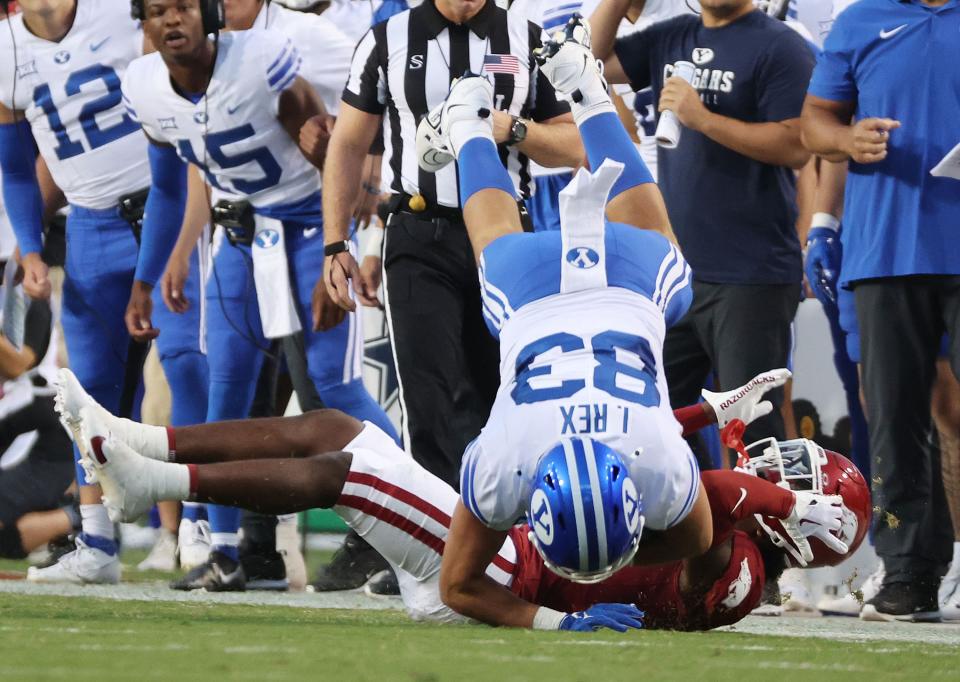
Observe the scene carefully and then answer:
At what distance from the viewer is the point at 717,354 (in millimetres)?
5586

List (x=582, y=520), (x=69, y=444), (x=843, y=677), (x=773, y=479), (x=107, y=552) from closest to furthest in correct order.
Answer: (x=843, y=677) < (x=582, y=520) < (x=773, y=479) < (x=107, y=552) < (x=69, y=444)

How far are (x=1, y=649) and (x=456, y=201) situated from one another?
2553 mm

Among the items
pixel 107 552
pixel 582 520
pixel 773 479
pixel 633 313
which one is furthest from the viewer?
pixel 107 552

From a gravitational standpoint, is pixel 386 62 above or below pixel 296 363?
above

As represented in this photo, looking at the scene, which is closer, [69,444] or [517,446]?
[517,446]

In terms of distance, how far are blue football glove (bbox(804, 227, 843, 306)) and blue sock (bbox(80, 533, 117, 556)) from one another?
8.66 ft

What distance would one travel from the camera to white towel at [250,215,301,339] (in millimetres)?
6320

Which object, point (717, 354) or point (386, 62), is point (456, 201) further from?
point (717, 354)

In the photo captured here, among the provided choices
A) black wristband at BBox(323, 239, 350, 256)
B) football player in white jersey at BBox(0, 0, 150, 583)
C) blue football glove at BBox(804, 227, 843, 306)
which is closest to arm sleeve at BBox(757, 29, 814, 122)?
blue football glove at BBox(804, 227, 843, 306)

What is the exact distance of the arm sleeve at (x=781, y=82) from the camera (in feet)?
18.6

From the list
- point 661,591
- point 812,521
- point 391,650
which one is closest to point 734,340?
point 812,521

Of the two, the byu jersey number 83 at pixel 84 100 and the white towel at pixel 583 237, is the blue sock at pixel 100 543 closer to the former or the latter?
the byu jersey number 83 at pixel 84 100

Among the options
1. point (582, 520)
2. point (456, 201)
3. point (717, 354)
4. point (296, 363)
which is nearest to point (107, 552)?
point (296, 363)

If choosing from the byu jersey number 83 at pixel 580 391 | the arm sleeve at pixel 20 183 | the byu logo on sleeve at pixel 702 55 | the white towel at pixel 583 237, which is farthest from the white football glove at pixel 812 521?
the arm sleeve at pixel 20 183
